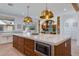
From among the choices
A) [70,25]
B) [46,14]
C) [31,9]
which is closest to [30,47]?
[46,14]

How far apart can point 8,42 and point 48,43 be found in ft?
2.57

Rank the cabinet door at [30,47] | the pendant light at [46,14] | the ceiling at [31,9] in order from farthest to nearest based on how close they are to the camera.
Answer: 1. the cabinet door at [30,47]
2. the pendant light at [46,14]
3. the ceiling at [31,9]

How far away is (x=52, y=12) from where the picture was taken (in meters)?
1.96

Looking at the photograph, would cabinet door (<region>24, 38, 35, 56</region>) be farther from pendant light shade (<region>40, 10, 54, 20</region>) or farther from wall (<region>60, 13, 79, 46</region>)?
wall (<region>60, 13, 79, 46</region>)

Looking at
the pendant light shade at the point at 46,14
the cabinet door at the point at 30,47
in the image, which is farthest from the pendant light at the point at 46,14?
the cabinet door at the point at 30,47

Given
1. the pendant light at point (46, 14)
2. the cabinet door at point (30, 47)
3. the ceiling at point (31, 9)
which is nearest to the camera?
the ceiling at point (31, 9)

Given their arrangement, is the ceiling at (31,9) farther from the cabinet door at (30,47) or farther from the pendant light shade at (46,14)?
the cabinet door at (30,47)

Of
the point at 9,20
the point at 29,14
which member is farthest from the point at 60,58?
the point at 9,20

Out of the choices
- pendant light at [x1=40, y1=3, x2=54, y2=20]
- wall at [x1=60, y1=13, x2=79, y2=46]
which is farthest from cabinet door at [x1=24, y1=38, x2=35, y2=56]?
wall at [x1=60, y1=13, x2=79, y2=46]

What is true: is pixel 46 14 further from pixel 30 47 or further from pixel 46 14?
pixel 30 47

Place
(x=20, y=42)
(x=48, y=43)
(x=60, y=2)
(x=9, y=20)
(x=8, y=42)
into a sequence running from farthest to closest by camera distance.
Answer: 1. (x=20, y=42)
2. (x=8, y=42)
3. (x=9, y=20)
4. (x=48, y=43)
5. (x=60, y=2)

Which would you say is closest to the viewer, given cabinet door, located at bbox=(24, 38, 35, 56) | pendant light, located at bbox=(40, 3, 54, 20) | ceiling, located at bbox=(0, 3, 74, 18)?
ceiling, located at bbox=(0, 3, 74, 18)

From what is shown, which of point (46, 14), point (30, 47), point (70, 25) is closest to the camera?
point (70, 25)

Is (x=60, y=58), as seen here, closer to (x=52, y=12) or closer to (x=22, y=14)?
(x=52, y=12)
